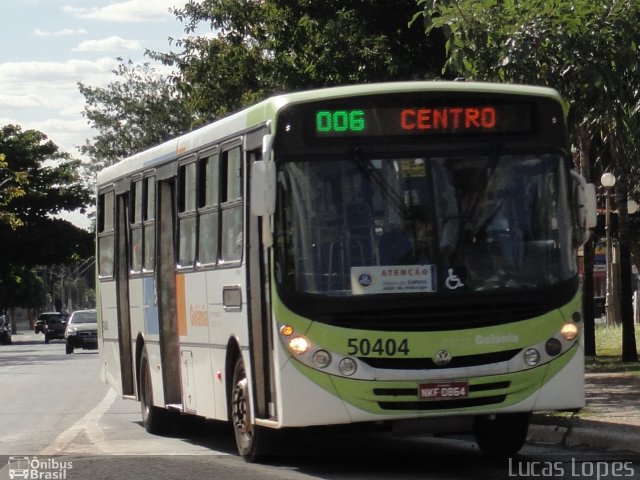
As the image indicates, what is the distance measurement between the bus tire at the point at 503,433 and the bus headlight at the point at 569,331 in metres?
0.97

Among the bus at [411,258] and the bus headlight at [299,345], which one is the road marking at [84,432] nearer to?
the bus at [411,258]

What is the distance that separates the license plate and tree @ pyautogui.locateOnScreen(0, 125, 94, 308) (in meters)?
79.9

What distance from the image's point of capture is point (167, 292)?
15781 millimetres

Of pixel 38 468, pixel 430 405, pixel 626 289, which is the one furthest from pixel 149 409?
pixel 626 289

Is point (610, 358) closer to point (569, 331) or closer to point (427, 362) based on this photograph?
point (569, 331)

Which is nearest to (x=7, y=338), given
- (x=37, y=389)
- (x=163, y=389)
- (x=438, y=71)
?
(x=37, y=389)

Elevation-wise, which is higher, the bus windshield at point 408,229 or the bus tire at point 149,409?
the bus windshield at point 408,229

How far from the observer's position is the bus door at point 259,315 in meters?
12.0

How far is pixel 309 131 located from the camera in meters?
11.9

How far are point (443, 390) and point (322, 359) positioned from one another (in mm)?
895

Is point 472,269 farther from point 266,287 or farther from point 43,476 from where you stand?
point 43,476

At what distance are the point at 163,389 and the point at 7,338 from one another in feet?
236

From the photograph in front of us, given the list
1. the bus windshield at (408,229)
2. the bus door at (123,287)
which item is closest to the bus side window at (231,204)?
the bus windshield at (408,229)

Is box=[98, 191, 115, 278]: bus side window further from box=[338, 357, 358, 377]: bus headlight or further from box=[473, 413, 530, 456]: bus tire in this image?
box=[338, 357, 358, 377]: bus headlight
